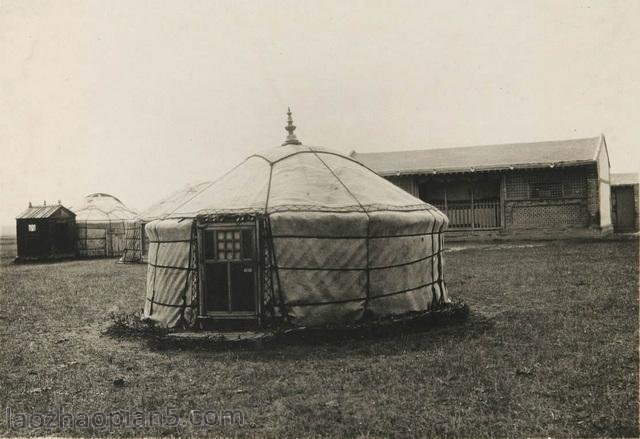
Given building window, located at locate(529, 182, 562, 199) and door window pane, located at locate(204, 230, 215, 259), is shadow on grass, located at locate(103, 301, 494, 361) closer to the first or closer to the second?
door window pane, located at locate(204, 230, 215, 259)

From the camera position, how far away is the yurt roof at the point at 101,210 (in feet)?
74.0

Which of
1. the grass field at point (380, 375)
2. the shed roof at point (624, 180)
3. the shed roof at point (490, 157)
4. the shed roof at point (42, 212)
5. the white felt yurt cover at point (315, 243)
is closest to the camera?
the grass field at point (380, 375)

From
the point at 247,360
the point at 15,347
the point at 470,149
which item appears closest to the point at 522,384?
the point at 247,360

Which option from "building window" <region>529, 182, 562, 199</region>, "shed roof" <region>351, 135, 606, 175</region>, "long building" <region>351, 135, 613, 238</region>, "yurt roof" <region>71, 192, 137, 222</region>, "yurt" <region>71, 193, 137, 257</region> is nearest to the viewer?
"long building" <region>351, 135, 613, 238</region>

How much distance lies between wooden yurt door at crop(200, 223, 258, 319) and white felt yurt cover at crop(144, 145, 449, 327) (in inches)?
5.3

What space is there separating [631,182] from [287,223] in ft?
65.0

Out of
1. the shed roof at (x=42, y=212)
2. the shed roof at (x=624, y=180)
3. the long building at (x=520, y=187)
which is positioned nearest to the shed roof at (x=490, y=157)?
the long building at (x=520, y=187)

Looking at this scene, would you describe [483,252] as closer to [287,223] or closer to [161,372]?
[287,223]

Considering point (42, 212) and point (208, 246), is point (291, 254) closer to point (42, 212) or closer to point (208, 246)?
point (208, 246)

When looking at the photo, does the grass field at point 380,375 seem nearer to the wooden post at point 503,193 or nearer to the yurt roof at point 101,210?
the wooden post at point 503,193

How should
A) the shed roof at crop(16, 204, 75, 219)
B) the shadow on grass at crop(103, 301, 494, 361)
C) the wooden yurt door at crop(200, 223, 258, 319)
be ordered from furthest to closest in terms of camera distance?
the shed roof at crop(16, 204, 75, 219), the wooden yurt door at crop(200, 223, 258, 319), the shadow on grass at crop(103, 301, 494, 361)

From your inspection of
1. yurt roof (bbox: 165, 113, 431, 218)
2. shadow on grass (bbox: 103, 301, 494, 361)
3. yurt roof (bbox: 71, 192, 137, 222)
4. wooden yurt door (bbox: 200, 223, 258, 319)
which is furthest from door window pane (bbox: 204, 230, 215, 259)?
yurt roof (bbox: 71, 192, 137, 222)

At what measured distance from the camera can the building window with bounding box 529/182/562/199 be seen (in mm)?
17953

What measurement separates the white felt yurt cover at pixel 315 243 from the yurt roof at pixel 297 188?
0.01 metres
